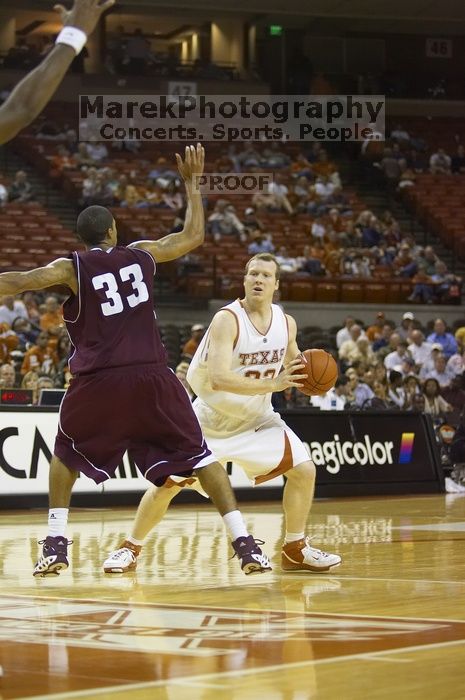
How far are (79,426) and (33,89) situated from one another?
352 centimetres

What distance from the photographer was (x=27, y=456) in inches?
537

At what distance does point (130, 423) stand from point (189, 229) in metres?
1.15

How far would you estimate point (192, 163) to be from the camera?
23.6ft

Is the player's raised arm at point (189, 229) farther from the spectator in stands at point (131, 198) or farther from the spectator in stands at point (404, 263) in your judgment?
the spectator in stands at point (404, 263)

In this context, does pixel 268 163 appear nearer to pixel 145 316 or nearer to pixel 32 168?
pixel 32 168

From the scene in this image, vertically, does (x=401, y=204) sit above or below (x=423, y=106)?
below

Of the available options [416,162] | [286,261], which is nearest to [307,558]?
[286,261]

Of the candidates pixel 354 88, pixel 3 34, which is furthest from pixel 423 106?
pixel 3 34

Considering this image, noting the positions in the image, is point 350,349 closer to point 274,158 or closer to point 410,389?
point 410,389

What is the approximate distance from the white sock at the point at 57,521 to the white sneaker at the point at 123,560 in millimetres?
766

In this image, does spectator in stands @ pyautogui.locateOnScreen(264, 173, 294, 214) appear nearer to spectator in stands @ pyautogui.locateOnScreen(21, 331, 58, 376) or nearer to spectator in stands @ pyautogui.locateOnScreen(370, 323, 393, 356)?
spectator in stands @ pyautogui.locateOnScreen(370, 323, 393, 356)

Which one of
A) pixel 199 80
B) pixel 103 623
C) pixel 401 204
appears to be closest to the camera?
pixel 103 623

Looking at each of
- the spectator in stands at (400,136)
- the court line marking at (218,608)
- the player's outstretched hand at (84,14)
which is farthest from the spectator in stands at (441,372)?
the player's outstretched hand at (84,14)

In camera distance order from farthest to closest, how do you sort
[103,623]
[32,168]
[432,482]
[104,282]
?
1. [32,168]
2. [432,482]
3. [104,282]
4. [103,623]
